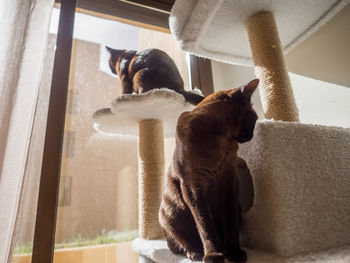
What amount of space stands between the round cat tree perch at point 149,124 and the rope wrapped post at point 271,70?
29 cm

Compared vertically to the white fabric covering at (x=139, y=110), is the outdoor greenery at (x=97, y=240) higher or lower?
lower

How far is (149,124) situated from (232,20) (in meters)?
0.54

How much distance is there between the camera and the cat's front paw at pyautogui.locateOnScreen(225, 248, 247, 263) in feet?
1.58

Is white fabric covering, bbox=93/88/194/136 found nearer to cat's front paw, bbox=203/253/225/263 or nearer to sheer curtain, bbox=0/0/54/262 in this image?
sheer curtain, bbox=0/0/54/262

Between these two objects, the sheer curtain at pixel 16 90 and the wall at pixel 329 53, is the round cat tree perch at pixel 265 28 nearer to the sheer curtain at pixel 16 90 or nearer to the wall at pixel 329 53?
the wall at pixel 329 53

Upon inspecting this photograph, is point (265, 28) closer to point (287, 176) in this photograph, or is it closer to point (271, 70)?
point (271, 70)

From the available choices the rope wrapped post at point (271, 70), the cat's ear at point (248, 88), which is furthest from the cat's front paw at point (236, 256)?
the rope wrapped post at point (271, 70)

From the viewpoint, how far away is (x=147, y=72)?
93cm

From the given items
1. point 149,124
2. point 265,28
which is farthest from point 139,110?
point 265,28

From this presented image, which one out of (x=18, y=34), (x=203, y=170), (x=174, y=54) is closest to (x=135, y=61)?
(x=18, y=34)

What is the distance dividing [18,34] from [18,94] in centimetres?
24

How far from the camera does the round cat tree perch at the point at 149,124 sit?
82 centimetres

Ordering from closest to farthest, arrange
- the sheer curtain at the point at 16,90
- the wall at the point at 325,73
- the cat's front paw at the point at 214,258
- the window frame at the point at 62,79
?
the cat's front paw at the point at 214,258
the sheer curtain at the point at 16,90
the wall at the point at 325,73
the window frame at the point at 62,79

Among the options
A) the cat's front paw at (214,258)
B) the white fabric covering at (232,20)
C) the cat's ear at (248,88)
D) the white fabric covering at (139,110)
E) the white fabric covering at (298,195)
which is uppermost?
the white fabric covering at (232,20)
